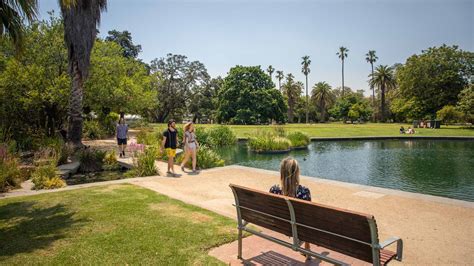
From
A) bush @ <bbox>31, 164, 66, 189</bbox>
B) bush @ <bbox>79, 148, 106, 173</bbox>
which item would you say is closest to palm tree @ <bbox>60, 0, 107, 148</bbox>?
bush @ <bbox>79, 148, 106, 173</bbox>

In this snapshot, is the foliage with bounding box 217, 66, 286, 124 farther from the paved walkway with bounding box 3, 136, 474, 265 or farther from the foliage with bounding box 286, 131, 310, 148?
the paved walkway with bounding box 3, 136, 474, 265

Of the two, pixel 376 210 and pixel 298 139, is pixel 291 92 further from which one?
pixel 376 210

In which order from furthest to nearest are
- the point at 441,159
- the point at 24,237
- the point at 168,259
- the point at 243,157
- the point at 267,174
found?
the point at 243,157 → the point at 441,159 → the point at 267,174 → the point at 24,237 → the point at 168,259

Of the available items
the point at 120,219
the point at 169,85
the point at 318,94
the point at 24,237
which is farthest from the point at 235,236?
the point at 318,94

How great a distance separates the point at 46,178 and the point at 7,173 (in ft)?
2.87

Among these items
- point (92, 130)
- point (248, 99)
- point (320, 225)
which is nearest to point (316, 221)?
point (320, 225)

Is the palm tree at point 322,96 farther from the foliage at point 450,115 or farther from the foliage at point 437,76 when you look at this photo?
the foliage at point 450,115

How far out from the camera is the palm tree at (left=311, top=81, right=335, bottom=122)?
78500mm

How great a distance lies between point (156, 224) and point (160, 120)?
53187 millimetres

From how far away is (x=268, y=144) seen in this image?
20.6 metres

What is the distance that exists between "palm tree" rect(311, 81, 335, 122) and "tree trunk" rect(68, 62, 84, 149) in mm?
69781

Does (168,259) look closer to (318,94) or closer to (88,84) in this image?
(88,84)

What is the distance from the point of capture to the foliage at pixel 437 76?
51031mm

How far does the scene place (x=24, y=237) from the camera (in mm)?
4715
